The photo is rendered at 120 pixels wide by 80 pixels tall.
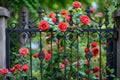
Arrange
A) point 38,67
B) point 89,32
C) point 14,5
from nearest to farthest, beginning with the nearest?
point 89,32 < point 38,67 < point 14,5

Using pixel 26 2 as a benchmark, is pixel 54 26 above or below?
below

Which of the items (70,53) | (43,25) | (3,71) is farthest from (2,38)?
(70,53)

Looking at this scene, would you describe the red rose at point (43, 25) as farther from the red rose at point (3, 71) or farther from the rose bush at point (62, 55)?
the red rose at point (3, 71)

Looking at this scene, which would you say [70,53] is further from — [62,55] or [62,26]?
[62,26]

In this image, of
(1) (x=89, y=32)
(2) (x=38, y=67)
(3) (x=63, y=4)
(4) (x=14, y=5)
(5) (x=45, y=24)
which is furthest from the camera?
(3) (x=63, y=4)

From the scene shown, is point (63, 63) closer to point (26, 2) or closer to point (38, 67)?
point (38, 67)

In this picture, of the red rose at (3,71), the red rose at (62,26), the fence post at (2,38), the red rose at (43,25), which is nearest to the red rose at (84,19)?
the red rose at (62,26)

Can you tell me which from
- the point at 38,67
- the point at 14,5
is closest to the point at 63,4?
the point at 14,5

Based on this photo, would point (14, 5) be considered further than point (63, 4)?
No

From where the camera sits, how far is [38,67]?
5469 millimetres

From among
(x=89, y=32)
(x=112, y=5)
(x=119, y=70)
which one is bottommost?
(x=119, y=70)

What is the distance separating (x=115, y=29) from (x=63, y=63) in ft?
3.28

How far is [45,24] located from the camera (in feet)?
15.4

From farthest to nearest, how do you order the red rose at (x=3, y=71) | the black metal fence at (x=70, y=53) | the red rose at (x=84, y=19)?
1. the black metal fence at (x=70, y=53)
2. the red rose at (x=84, y=19)
3. the red rose at (x=3, y=71)
